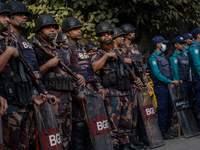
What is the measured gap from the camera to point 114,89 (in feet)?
16.1

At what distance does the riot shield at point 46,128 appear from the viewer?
10.6 ft

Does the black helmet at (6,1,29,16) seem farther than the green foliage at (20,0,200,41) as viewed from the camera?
No

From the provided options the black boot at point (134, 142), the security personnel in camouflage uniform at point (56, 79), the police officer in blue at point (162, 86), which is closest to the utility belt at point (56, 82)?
the security personnel in camouflage uniform at point (56, 79)

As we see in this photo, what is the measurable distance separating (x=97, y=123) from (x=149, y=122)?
139 cm

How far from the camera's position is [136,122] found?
5.22 meters

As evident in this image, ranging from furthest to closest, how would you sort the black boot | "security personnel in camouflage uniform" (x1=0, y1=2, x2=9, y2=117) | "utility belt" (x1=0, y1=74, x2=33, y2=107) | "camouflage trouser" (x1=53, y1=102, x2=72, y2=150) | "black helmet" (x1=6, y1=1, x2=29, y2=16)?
the black boot → "camouflage trouser" (x1=53, y1=102, x2=72, y2=150) → "black helmet" (x1=6, y1=1, x2=29, y2=16) → "utility belt" (x1=0, y1=74, x2=33, y2=107) → "security personnel in camouflage uniform" (x1=0, y1=2, x2=9, y2=117)

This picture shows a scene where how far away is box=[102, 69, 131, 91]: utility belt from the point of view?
486 centimetres

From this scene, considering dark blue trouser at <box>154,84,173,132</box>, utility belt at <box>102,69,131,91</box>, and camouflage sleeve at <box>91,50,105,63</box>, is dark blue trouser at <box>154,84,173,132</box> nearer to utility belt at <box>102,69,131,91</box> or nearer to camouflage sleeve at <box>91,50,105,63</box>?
utility belt at <box>102,69,131,91</box>

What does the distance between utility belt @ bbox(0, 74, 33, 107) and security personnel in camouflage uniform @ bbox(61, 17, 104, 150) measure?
123 cm

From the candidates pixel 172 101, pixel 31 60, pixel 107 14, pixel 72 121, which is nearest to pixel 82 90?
pixel 72 121

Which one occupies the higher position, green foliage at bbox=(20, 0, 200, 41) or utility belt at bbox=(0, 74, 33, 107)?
green foliage at bbox=(20, 0, 200, 41)

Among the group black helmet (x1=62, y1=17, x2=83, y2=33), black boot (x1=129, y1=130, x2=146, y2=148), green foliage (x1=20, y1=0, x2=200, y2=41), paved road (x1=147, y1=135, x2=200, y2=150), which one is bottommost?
paved road (x1=147, y1=135, x2=200, y2=150)

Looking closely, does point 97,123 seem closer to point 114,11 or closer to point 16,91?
point 16,91

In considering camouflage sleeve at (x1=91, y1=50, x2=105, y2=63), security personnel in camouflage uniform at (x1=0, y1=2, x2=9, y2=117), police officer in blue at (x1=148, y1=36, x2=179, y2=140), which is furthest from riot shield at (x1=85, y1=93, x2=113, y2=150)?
police officer in blue at (x1=148, y1=36, x2=179, y2=140)
